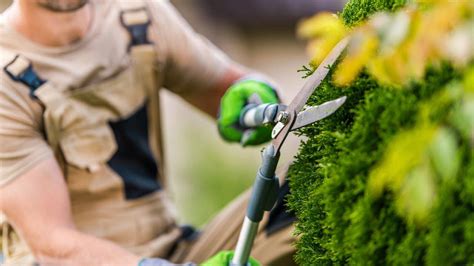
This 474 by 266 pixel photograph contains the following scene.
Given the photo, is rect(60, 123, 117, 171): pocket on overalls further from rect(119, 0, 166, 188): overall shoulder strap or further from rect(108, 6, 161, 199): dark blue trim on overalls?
rect(119, 0, 166, 188): overall shoulder strap

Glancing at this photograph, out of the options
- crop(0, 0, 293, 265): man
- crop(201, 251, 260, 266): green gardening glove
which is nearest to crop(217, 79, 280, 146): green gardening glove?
crop(0, 0, 293, 265): man

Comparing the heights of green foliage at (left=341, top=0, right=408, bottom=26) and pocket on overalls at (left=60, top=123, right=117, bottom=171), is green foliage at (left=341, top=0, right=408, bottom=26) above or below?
above

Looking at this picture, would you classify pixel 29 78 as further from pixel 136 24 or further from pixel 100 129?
pixel 136 24

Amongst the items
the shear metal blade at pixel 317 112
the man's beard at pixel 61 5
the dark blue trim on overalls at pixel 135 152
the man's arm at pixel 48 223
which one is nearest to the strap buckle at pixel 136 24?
the dark blue trim on overalls at pixel 135 152

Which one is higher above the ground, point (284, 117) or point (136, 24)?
point (284, 117)

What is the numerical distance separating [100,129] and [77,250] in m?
0.39

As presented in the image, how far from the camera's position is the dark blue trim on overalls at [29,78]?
2.07 meters

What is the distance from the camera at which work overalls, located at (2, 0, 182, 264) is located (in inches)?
85.1

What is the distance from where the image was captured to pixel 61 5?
2.21m

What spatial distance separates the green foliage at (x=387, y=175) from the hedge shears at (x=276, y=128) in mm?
34

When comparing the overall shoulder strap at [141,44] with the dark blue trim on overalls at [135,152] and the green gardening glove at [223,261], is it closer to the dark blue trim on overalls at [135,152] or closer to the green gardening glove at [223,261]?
the dark blue trim on overalls at [135,152]

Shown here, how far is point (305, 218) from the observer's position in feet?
5.20

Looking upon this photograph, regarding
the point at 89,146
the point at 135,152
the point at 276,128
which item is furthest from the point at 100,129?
the point at 276,128

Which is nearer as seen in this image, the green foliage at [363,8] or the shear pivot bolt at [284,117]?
the green foliage at [363,8]
